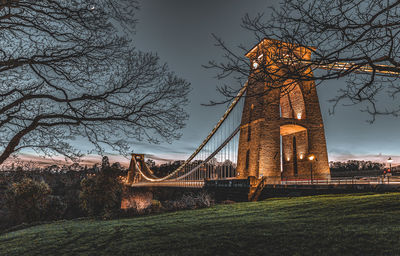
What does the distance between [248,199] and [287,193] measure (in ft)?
7.27

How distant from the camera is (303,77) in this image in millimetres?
4402

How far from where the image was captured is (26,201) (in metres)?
19.3

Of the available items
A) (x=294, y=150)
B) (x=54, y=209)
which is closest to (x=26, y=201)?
(x=54, y=209)

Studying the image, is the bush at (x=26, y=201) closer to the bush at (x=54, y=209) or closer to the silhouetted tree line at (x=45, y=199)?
the silhouetted tree line at (x=45, y=199)

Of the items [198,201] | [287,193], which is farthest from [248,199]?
[198,201]

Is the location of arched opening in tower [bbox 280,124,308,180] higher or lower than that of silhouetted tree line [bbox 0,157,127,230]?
higher

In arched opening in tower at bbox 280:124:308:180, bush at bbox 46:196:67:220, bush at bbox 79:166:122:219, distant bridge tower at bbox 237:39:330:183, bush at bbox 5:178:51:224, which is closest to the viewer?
bush at bbox 5:178:51:224

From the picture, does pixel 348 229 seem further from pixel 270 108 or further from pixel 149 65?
pixel 270 108

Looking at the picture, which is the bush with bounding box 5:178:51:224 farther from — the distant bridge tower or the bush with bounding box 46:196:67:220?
the distant bridge tower

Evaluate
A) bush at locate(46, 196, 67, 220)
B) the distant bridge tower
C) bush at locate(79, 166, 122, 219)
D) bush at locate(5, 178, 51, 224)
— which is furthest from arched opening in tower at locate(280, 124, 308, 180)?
bush at locate(5, 178, 51, 224)

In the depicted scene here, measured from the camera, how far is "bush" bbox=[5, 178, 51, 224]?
62.3 feet

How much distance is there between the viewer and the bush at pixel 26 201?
19.0 meters

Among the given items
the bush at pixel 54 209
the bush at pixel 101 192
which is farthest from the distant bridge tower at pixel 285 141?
the bush at pixel 54 209

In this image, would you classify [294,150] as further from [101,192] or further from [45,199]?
[45,199]
